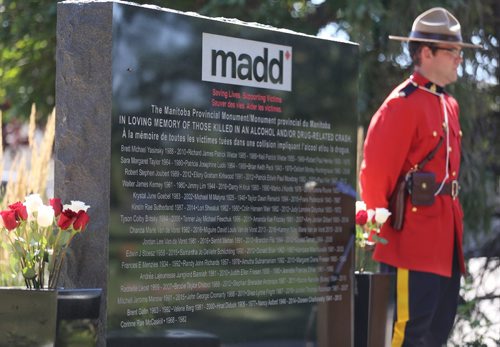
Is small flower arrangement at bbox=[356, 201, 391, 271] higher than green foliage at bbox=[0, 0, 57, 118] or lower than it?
lower

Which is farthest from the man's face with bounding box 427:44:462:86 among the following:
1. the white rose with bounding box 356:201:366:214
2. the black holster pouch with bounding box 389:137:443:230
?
the white rose with bounding box 356:201:366:214

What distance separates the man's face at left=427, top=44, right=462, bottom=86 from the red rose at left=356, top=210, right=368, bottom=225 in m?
0.73

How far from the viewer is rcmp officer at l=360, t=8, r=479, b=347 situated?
18.3 feet

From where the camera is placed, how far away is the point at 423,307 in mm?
5512

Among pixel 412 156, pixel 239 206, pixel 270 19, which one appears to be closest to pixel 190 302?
pixel 239 206

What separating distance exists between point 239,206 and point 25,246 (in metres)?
1.02

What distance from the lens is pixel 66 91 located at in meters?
4.71

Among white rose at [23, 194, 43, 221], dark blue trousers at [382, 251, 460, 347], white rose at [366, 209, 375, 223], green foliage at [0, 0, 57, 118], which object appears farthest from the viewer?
green foliage at [0, 0, 57, 118]

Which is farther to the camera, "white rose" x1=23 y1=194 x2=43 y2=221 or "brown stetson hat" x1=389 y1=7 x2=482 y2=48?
"brown stetson hat" x1=389 y1=7 x2=482 y2=48

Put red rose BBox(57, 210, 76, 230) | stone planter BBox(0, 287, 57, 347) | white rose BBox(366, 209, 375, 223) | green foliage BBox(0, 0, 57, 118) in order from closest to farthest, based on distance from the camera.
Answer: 1. stone planter BBox(0, 287, 57, 347)
2. red rose BBox(57, 210, 76, 230)
3. white rose BBox(366, 209, 375, 223)
4. green foliage BBox(0, 0, 57, 118)

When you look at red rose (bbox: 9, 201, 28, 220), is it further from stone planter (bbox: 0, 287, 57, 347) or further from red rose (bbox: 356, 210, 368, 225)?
red rose (bbox: 356, 210, 368, 225)

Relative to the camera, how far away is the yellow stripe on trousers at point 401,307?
5.59m

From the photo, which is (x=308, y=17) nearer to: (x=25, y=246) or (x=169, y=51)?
(x=169, y=51)

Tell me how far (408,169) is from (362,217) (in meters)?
0.31
